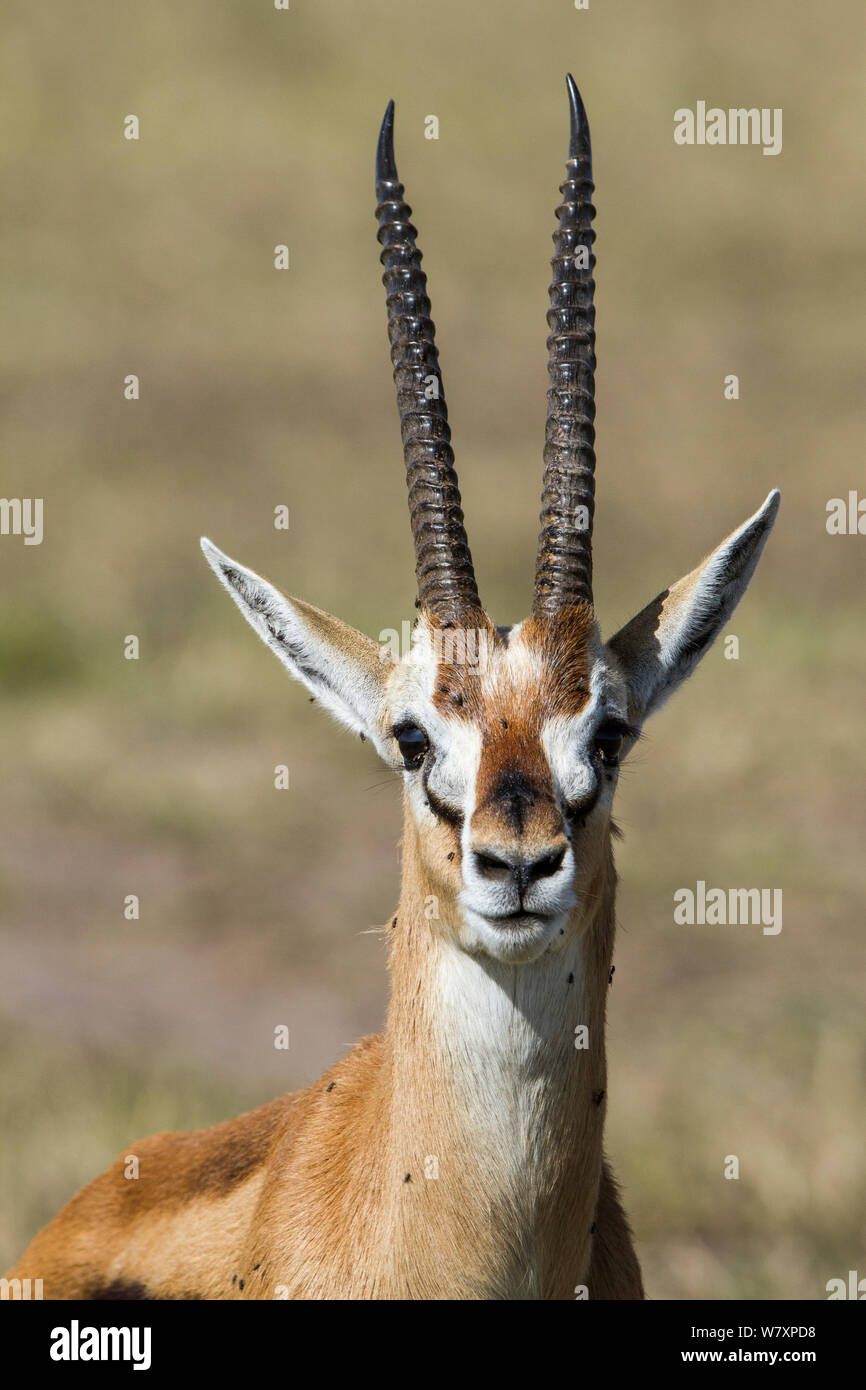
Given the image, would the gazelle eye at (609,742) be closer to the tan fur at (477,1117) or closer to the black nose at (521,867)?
the tan fur at (477,1117)

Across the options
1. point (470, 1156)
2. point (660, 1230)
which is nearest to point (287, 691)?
point (660, 1230)

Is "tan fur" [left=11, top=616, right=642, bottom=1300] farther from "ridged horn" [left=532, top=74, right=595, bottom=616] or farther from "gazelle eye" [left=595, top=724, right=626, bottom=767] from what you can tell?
"ridged horn" [left=532, top=74, right=595, bottom=616]

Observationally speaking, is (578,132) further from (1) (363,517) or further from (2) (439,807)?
(1) (363,517)

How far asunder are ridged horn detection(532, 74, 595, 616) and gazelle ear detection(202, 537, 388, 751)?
0.66 metres

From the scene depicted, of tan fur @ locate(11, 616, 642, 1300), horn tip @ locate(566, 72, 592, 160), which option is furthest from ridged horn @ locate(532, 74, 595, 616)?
tan fur @ locate(11, 616, 642, 1300)

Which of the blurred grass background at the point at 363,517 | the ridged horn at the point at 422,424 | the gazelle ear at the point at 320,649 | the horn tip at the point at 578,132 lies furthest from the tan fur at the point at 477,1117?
the horn tip at the point at 578,132

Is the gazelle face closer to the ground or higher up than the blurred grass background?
closer to the ground

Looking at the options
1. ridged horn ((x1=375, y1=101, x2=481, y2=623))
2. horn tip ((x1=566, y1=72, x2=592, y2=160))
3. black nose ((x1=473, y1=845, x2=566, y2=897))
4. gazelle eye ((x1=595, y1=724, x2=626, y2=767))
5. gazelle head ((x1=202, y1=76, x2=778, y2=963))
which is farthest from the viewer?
horn tip ((x1=566, y1=72, x2=592, y2=160))

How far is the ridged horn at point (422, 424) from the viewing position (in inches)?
249

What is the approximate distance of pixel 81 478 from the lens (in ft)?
84.5

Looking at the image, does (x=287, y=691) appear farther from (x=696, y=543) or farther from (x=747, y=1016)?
(x=747, y=1016)

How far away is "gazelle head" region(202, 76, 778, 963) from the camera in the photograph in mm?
5523

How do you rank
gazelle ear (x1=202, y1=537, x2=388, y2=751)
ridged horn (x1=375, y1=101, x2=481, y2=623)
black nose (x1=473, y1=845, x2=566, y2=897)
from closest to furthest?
black nose (x1=473, y1=845, x2=566, y2=897) < ridged horn (x1=375, y1=101, x2=481, y2=623) < gazelle ear (x1=202, y1=537, x2=388, y2=751)

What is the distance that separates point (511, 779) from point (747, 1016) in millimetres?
8647
